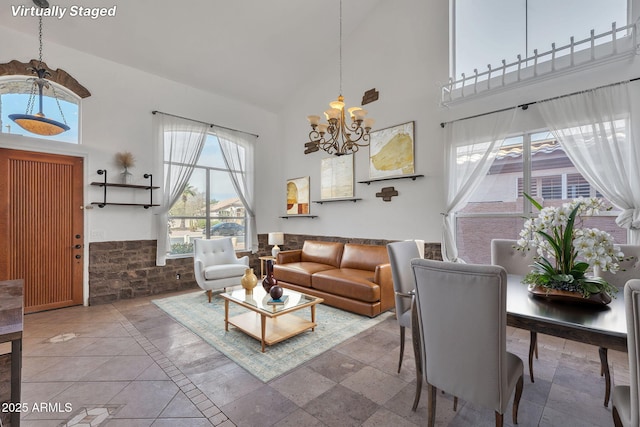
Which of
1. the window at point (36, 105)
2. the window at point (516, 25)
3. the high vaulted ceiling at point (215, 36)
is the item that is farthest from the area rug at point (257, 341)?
the high vaulted ceiling at point (215, 36)

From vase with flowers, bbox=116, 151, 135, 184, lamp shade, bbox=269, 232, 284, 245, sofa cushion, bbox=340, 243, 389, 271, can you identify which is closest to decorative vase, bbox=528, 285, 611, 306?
sofa cushion, bbox=340, 243, 389, 271

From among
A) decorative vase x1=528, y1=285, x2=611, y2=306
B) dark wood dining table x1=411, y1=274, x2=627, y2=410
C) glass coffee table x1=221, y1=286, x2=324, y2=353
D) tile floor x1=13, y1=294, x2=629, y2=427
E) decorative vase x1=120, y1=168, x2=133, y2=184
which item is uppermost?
Answer: decorative vase x1=120, y1=168, x2=133, y2=184

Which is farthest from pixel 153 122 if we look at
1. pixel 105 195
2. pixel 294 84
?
pixel 294 84

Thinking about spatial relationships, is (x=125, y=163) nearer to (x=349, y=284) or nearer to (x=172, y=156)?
(x=172, y=156)

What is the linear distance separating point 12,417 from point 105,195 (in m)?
3.86

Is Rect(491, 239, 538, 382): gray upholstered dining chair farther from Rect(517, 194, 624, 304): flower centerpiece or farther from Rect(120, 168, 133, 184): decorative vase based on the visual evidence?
Rect(120, 168, 133, 184): decorative vase

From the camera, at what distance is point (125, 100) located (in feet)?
14.6

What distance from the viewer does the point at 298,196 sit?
600cm

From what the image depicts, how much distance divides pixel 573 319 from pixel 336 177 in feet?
13.8

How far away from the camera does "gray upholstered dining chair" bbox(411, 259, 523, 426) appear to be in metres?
1.31

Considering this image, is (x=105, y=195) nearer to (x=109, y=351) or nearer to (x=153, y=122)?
(x=153, y=122)

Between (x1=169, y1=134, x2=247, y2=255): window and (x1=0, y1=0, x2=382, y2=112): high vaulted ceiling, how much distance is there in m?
1.28

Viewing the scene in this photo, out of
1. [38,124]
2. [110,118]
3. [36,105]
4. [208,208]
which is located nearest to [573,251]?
[38,124]

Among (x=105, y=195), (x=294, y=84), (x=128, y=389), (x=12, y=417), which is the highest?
(x=294, y=84)
